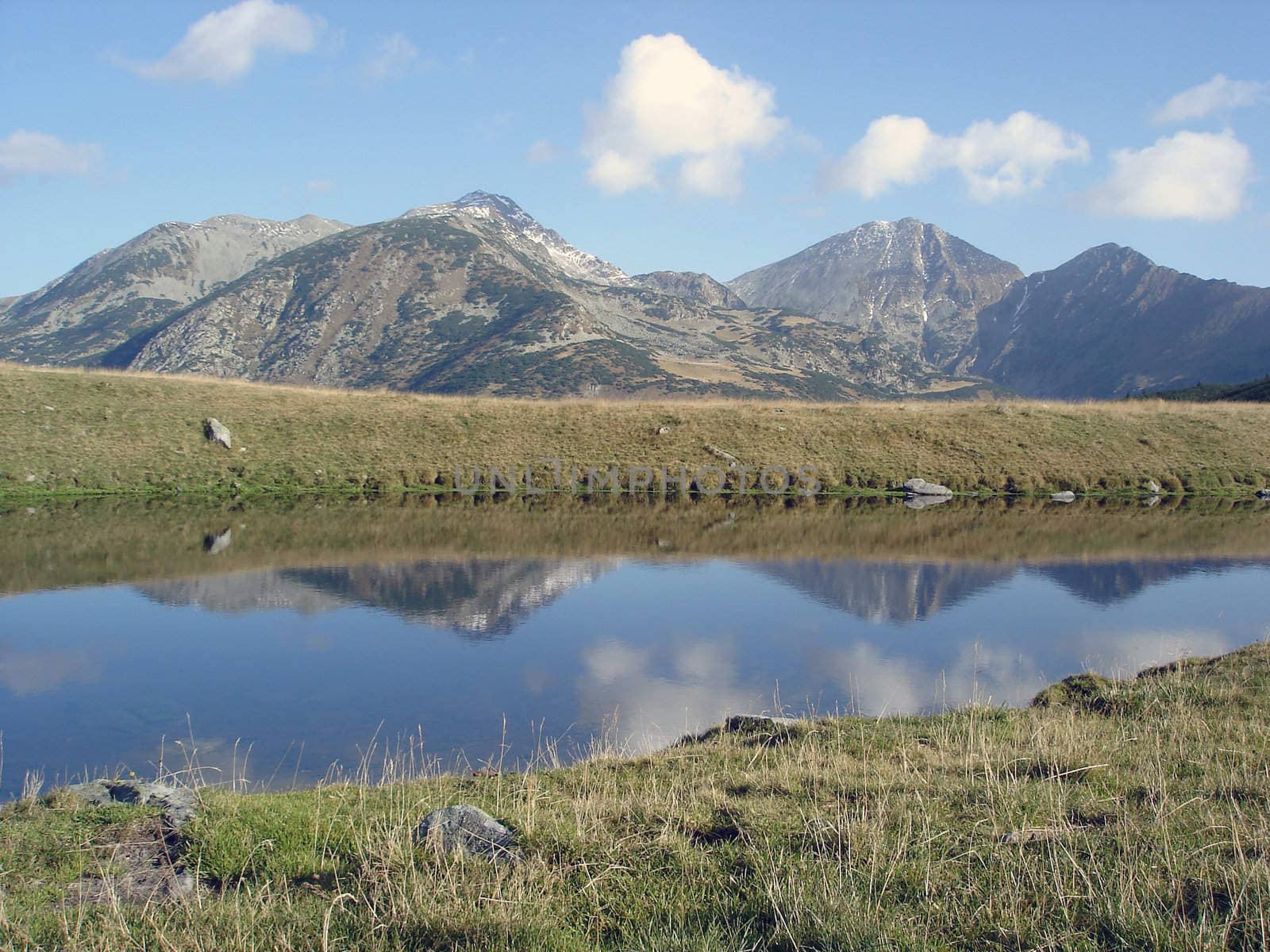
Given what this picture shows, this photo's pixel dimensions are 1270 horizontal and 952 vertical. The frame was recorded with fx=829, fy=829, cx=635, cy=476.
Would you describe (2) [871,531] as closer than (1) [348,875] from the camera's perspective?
No

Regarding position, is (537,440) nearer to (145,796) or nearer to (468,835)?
(145,796)

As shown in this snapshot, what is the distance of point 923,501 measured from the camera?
47531mm

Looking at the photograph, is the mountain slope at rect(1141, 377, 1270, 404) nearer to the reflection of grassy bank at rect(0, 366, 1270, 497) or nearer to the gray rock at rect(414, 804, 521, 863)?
the reflection of grassy bank at rect(0, 366, 1270, 497)

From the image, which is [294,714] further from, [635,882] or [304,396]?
[304,396]

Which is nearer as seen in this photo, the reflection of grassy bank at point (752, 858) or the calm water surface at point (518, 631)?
the reflection of grassy bank at point (752, 858)

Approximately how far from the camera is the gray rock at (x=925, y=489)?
163ft

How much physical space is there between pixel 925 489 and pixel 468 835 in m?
46.4

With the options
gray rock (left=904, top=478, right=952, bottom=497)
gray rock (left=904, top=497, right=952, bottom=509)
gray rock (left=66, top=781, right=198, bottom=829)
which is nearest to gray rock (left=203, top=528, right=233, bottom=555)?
gray rock (left=66, top=781, right=198, bottom=829)

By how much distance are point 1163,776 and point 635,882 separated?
6.13 meters

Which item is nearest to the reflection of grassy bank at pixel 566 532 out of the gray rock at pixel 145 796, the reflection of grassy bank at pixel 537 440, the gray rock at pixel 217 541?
the gray rock at pixel 217 541

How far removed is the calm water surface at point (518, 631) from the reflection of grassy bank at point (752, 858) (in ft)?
13.1

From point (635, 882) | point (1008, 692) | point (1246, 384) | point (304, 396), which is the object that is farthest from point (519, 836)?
point (1246, 384)

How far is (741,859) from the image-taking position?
7125 mm

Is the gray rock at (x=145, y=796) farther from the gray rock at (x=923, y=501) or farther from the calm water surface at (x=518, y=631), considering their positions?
the gray rock at (x=923, y=501)
